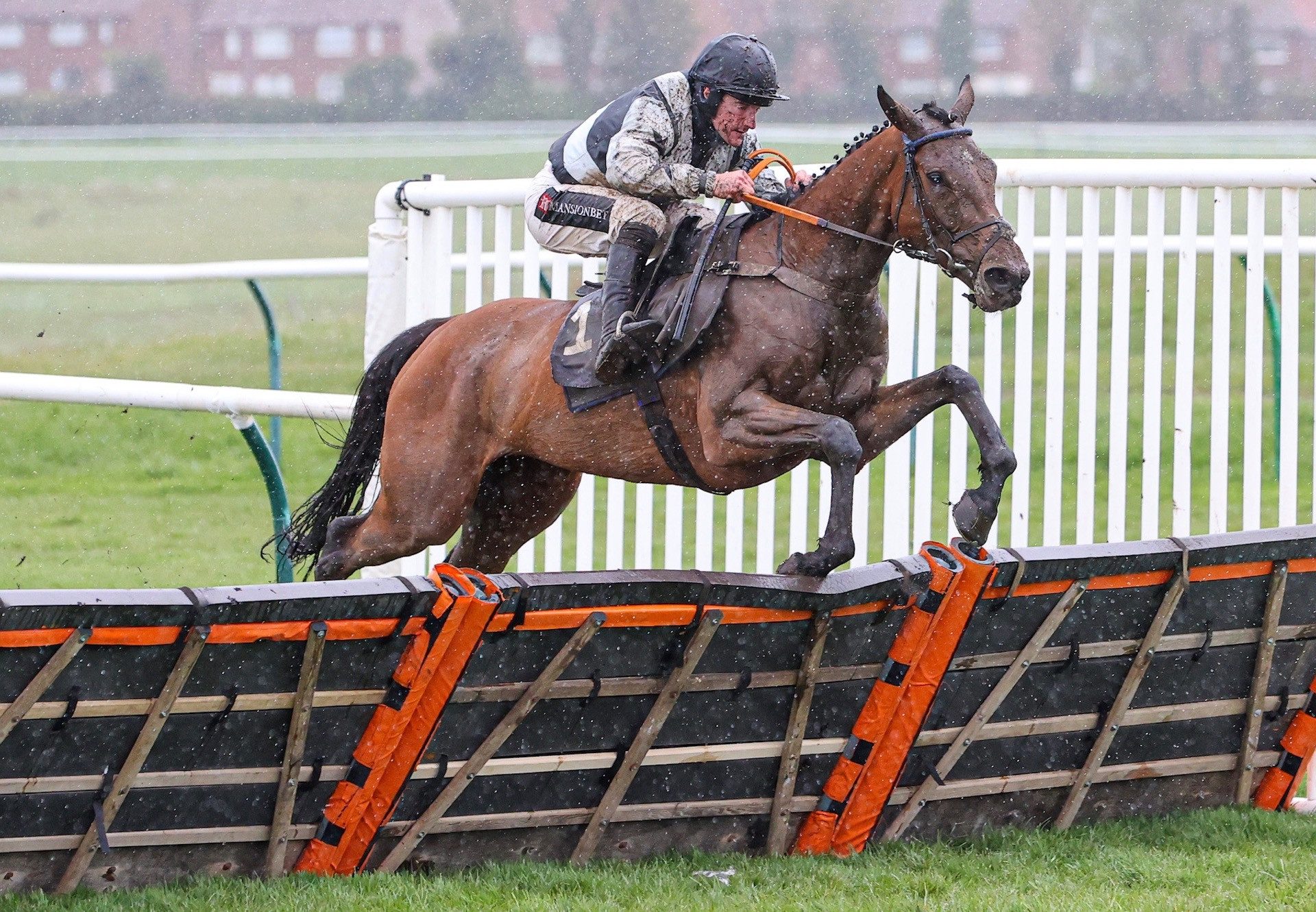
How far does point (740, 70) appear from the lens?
454cm

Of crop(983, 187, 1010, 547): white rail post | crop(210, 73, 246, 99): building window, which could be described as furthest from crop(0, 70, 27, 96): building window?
crop(983, 187, 1010, 547): white rail post

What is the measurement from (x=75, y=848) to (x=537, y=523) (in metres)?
2.19

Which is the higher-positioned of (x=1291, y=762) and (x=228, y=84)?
(x=228, y=84)

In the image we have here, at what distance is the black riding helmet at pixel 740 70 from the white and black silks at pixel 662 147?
0.10 meters

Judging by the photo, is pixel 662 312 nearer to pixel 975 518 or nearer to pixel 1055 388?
pixel 975 518

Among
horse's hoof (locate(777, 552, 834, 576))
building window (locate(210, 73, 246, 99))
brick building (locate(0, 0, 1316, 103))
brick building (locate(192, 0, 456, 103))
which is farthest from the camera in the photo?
A: building window (locate(210, 73, 246, 99))

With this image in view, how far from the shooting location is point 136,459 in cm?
1124

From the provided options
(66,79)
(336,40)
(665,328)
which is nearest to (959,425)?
(665,328)

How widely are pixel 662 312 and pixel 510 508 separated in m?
1.05

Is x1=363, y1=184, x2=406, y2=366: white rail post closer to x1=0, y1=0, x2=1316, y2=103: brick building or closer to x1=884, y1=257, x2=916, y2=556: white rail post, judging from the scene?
x1=884, y1=257, x2=916, y2=556: white rail post

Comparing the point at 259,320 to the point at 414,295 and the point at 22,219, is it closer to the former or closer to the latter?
the point at 22,219

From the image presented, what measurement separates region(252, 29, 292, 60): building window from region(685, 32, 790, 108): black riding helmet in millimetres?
22248

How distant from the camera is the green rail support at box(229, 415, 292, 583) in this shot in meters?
5.53

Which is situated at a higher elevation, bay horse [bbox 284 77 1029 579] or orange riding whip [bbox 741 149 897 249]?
orange riding whip [bbox 741 149 897 249]
